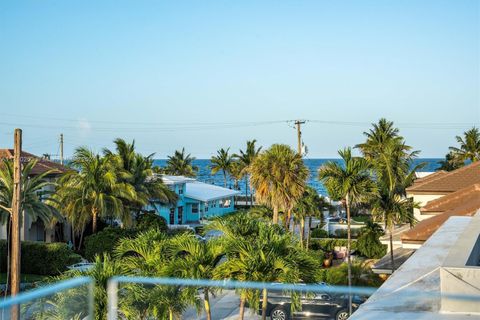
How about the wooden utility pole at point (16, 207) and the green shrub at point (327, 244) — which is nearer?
the wooden utility pole at point (16, 207)

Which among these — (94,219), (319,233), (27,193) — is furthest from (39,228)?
(319,233)

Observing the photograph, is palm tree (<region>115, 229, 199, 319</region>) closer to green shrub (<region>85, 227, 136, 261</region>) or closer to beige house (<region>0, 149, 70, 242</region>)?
green shrub (<region>85, 227, 136, 261</region>)

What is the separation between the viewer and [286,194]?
36.4m

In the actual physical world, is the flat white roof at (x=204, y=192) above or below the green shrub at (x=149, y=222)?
above

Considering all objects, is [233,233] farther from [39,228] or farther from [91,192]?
[39,228]

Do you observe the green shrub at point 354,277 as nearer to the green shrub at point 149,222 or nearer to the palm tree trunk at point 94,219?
the green shrub at point 149,222

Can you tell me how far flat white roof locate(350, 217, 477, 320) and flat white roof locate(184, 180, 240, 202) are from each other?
54.0 m

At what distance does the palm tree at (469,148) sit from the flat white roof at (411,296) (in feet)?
223

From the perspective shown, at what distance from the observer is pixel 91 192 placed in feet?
122

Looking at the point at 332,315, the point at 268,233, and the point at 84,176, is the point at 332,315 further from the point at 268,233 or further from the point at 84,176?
the point at 84,176

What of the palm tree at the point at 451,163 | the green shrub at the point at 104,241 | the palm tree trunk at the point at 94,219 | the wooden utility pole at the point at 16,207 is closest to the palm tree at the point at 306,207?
the green shrub at the point at 104,241

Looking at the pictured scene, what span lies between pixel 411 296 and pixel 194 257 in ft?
31.4

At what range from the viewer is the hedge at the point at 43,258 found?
102ft

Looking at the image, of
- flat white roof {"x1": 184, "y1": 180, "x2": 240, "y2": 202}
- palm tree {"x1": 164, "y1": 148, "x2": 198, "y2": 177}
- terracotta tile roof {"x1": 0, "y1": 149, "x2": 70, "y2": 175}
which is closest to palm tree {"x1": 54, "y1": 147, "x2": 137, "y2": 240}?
terracotta tile roof {"x1": 0, "y1": 149, "x2": 70, "y2": 175}
